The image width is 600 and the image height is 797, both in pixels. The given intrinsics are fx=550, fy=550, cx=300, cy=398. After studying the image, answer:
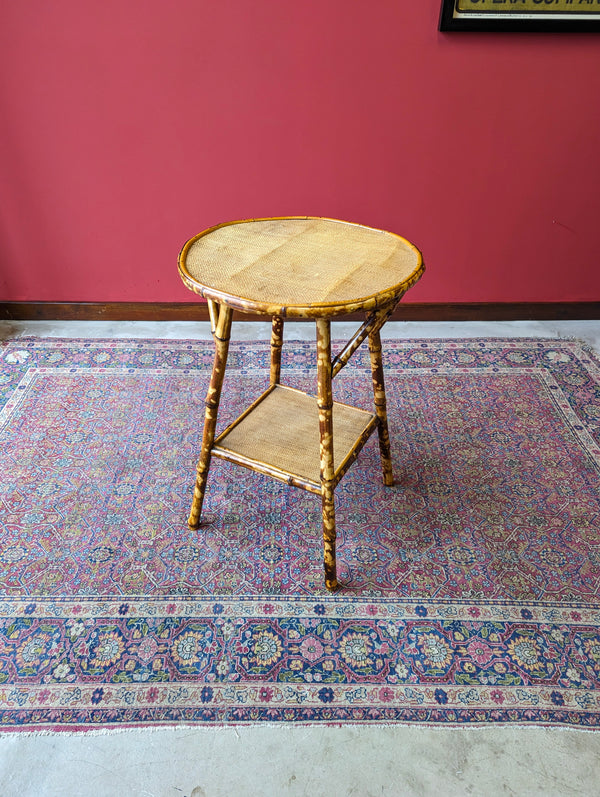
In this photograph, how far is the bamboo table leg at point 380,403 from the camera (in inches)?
66.3

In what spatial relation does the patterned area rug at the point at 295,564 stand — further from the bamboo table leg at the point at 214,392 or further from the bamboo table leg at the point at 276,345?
the bamboo table leg at the point at 276,345

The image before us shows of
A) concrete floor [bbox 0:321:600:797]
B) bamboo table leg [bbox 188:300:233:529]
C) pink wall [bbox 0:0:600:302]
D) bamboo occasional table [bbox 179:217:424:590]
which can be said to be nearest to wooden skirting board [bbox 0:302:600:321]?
pink wall [bbox 0:0:600:302]

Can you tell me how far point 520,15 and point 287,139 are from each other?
3.48 ft

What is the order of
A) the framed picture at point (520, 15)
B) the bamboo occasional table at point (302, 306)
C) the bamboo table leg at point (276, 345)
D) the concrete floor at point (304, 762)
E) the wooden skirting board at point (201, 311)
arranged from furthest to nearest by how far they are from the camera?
the wooden skirting board at point (201, 311)
the framed picture at point (520, 15)
the bamboo table leg at point (276, 345)
the bamboo occasional table at point (302, 306)
the concrete floor at point (304, 762)

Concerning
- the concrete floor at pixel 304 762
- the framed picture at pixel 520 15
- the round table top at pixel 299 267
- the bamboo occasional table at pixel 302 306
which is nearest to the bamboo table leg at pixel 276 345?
the bamboo occasional table at pixel 302 306

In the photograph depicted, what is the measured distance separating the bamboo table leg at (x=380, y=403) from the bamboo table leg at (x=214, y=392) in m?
0.42

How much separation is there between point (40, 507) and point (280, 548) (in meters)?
0.83

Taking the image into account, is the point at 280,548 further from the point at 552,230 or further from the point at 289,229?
the point at 552,230

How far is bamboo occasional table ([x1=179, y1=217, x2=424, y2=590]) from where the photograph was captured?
4.34 ft

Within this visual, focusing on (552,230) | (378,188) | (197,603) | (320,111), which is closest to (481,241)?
(552,230)

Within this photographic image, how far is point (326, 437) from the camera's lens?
1453mm

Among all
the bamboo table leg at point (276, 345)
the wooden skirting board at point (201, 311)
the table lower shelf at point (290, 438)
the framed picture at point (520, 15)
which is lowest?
the wooden skirting board at point (201, 311)

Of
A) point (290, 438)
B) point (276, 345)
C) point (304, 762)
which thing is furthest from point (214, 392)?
point (304, 762)

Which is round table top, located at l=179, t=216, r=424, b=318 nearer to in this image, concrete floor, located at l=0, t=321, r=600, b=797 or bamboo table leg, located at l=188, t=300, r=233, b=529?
bamboo table leg, located at l=188, t=300, r=233, b=529
